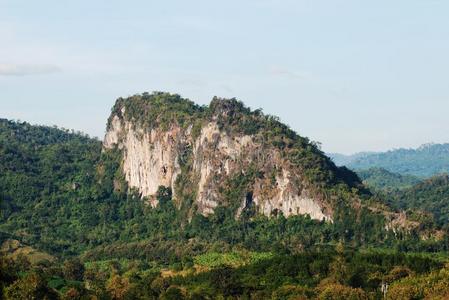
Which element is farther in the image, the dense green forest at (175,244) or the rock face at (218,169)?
the rock face at (218,169)

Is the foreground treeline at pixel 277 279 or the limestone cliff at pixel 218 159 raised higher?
the limestone cliff at pixel 218 159

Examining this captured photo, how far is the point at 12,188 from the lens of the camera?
16375 centimetres

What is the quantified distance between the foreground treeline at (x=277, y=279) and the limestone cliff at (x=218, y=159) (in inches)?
1024

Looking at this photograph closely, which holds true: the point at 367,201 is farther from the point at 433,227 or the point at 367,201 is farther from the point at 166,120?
the point at 166,120

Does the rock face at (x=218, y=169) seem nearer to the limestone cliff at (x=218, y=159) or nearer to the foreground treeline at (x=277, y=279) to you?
the limestone cliff at (x=218, y=159)

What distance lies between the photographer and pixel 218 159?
142 m

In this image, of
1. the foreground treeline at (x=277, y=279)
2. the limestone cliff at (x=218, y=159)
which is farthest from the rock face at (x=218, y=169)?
the foreground treeline at (x=277, y=279)

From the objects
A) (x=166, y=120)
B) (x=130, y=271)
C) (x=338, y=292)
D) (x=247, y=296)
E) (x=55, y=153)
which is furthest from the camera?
(x=55, y=153)

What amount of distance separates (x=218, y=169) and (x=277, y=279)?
50403 millimetres

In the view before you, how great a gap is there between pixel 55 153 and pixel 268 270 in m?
97.7

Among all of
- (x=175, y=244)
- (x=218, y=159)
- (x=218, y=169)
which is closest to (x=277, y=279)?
(x=175, y=244)

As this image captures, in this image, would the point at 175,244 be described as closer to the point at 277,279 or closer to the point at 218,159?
the point at 218,159

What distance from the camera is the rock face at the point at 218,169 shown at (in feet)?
431

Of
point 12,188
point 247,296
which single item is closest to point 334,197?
point 247,296
